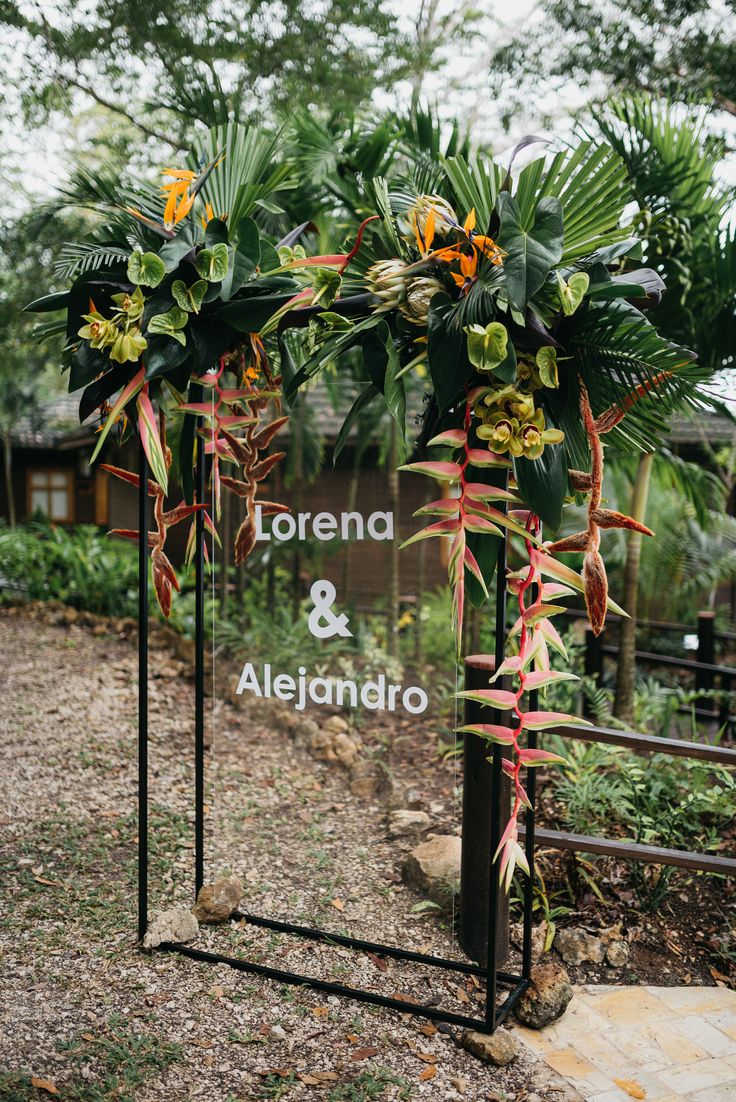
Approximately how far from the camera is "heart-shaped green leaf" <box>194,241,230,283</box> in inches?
93.9

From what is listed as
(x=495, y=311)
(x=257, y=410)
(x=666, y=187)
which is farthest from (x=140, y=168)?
(x=495, y=311)

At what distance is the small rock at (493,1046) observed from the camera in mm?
2391

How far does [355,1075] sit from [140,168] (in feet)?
25.0

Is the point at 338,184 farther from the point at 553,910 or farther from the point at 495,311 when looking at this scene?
the point at 553,910

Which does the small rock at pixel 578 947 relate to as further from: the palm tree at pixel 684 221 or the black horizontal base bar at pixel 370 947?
the palm tree at pixel 684 221

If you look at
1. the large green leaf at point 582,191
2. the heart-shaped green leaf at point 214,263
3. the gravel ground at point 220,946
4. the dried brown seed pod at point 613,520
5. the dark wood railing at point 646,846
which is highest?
the large green leaf at point 582,191

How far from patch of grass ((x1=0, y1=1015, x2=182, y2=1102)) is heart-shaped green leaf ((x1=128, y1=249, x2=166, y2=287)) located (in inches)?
85.5

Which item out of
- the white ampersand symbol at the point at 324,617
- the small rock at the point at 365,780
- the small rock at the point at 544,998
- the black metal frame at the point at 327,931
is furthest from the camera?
the small rock at the point at 365,780

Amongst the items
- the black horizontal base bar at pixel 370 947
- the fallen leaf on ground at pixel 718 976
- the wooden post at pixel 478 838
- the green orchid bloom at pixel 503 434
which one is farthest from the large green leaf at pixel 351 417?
the fallen leaf on ground at pixel 718 976

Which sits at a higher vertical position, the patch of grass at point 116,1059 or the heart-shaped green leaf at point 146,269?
the heart-shaped green leaf at point 146,269

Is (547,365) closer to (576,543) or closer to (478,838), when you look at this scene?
(576,543)

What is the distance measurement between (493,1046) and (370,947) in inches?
23.2

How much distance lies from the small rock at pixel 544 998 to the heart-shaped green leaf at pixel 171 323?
2298mm

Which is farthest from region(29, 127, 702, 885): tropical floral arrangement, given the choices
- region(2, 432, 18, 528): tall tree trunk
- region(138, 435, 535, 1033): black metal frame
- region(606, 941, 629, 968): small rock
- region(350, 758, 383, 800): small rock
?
region(2, 432, 18, 528): tall tree trunk
